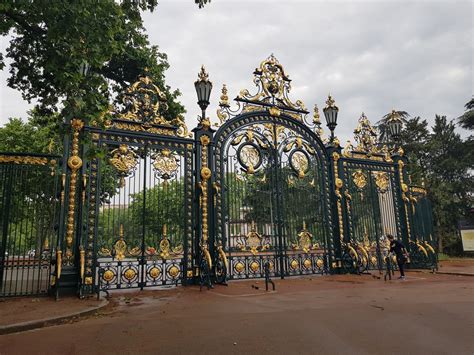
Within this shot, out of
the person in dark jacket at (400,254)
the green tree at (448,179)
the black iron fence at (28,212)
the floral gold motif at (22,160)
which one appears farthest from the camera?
the green tree at (448,179)

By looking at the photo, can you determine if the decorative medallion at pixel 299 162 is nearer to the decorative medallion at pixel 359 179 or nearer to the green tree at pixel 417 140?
the decorative medallion at pixel 359 179

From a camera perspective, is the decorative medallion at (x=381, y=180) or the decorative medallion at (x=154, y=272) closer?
the decorative medallion at (x=154, y=272)

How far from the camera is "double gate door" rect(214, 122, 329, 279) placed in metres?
10.6

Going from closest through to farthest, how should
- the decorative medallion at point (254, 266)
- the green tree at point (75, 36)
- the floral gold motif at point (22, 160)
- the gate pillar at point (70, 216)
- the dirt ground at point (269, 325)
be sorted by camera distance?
the dirt ground at point (269, 325) < the green tree at point (75, 36) < the gate pillar at point (70, 216) < the floral gold motif at point (22, 160) < the decorative medallion at point (254, 266)

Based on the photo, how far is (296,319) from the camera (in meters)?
5.68

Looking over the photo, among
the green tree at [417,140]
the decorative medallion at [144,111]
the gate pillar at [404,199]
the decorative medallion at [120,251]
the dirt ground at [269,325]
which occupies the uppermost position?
the green tree at [417,140]

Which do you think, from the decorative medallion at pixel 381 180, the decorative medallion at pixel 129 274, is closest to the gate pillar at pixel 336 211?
the decorative medallion at pixel 381 180

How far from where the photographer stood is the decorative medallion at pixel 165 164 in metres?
9.91

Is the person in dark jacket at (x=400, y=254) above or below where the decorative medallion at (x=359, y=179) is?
below

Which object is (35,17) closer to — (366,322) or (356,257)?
(366,322)

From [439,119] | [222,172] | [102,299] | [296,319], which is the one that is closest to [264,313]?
[296,319]

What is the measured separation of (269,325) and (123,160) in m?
5.96

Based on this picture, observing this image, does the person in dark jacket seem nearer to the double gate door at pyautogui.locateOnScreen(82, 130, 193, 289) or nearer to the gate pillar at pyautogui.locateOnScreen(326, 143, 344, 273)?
the gate pillar at pyautogui.locateOnScreen(326, 143, 344, 273)

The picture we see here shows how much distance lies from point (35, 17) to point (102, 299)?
5.51 metres
